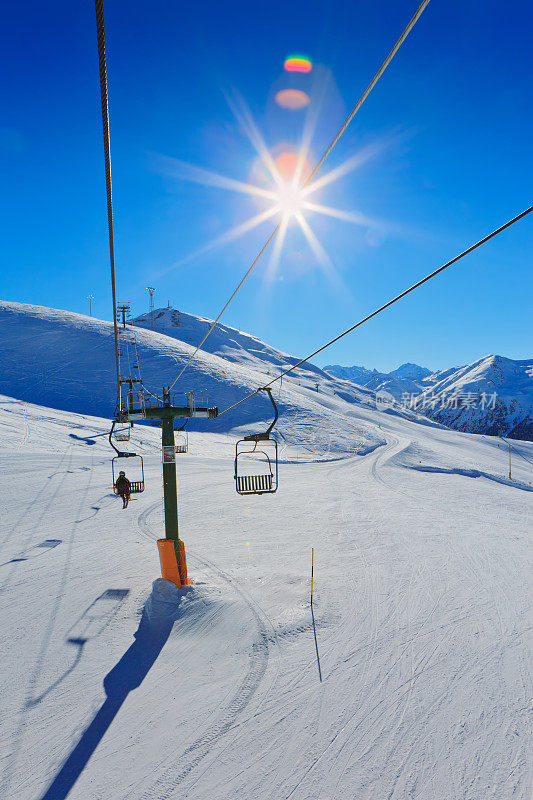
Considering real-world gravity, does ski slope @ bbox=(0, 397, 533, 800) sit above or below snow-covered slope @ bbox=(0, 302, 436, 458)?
below

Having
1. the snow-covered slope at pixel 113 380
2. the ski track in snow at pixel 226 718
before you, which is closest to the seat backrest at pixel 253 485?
the ski track in snow at pixel 226 718

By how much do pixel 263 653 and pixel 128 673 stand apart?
3022mm

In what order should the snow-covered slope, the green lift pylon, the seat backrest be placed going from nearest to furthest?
the seat backrest < the green lift pylon < the snow-covered slope

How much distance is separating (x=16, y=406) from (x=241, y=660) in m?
52.3

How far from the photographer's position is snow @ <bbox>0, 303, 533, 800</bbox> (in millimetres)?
5945

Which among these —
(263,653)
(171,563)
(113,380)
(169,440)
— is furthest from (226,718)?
(113,380)

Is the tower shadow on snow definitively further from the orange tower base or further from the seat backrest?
the seat backrest

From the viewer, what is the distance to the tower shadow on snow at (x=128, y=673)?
19.2 ft

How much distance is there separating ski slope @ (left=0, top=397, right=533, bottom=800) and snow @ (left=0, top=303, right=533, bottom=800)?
4 centimetres

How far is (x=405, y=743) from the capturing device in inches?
254

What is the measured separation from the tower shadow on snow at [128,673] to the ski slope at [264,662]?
0.03 meters

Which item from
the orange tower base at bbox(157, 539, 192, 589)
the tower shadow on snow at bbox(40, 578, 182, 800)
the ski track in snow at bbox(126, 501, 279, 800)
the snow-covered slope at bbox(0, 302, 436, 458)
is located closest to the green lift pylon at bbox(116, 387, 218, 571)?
the orange tower base at bbox(157, 539, 192, 589)

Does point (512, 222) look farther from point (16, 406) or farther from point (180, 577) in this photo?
point (16, 406)

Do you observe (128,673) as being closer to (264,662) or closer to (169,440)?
(264,662)
